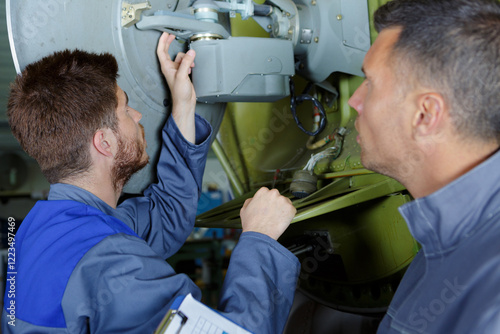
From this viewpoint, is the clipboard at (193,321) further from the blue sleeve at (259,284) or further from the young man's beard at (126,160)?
the young man's beard at (126,160)

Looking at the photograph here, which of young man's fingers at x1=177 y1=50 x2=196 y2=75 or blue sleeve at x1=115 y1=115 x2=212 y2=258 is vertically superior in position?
young man's fingers at x1=177 y1=50 x2=196 y2=75

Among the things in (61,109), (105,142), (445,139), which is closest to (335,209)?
(445,139)

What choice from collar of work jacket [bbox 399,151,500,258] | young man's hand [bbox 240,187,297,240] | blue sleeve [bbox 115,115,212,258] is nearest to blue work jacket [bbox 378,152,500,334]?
collar of work jacket [bbox 399,151,500,258]

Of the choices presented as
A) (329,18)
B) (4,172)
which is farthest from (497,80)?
(4,172)

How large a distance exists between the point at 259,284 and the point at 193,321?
8.9 inches

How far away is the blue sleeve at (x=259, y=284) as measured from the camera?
1.15 metres

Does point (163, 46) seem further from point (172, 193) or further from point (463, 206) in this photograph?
point (463, 206)

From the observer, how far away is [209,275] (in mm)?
4641

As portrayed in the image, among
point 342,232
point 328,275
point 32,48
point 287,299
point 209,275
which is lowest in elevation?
point 209,275

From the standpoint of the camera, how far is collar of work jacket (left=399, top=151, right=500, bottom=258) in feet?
2.92

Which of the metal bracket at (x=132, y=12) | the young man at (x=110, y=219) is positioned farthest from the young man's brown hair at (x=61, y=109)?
the metal bracket at (x=132, y=12)

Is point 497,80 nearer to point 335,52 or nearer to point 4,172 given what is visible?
point 335,52

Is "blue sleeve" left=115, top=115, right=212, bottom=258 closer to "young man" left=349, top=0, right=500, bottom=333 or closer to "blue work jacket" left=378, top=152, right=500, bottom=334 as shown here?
"young man" left=349, top=0, right=500, bottom=333

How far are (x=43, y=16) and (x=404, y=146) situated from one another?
1.07 metres
